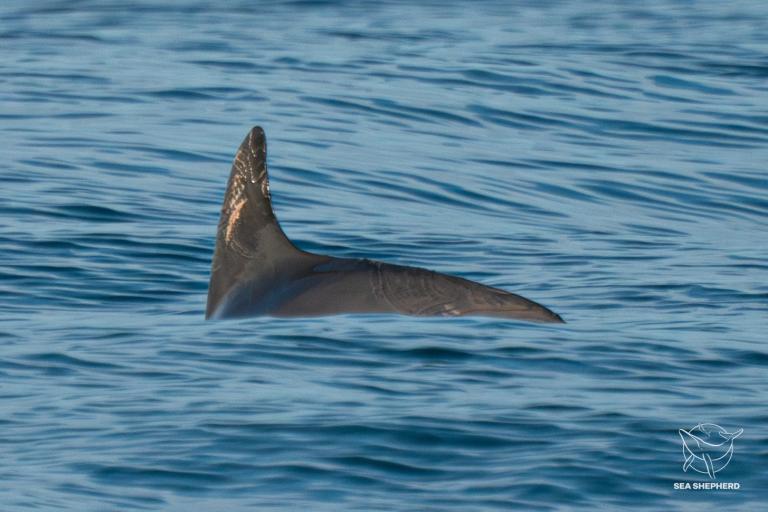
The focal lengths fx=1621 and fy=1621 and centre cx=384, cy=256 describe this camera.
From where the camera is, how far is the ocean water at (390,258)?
339 inches

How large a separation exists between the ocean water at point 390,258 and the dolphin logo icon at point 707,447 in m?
0.08

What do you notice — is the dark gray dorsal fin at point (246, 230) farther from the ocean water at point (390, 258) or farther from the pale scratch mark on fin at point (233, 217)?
the ocean water at point (390, 258)

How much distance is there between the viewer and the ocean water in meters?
8.61

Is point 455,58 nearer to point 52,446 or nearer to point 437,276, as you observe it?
point 437,276

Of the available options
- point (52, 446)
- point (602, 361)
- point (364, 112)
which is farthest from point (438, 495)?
point (364, 112)

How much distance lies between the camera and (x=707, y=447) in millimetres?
Answer: 8891

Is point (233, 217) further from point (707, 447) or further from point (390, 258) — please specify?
point (390, 258)

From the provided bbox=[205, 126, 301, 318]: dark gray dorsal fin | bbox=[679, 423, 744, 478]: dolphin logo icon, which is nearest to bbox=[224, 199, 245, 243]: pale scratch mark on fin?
bbox=[205, 126, 301, 318]: dark gray dorsal fin

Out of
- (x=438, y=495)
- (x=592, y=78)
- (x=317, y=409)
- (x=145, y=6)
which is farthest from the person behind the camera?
(x=145, y=6)

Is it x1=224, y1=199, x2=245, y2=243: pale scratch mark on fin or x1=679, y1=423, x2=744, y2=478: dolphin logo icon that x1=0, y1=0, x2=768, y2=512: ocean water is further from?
x1=224, y1=199, x2=245, y2=243: pale scratch mark on fin

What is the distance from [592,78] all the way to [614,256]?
37.7 feet

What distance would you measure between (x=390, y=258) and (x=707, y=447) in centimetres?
624

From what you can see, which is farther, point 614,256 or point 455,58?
point 455,58

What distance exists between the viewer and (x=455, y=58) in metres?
27.4
